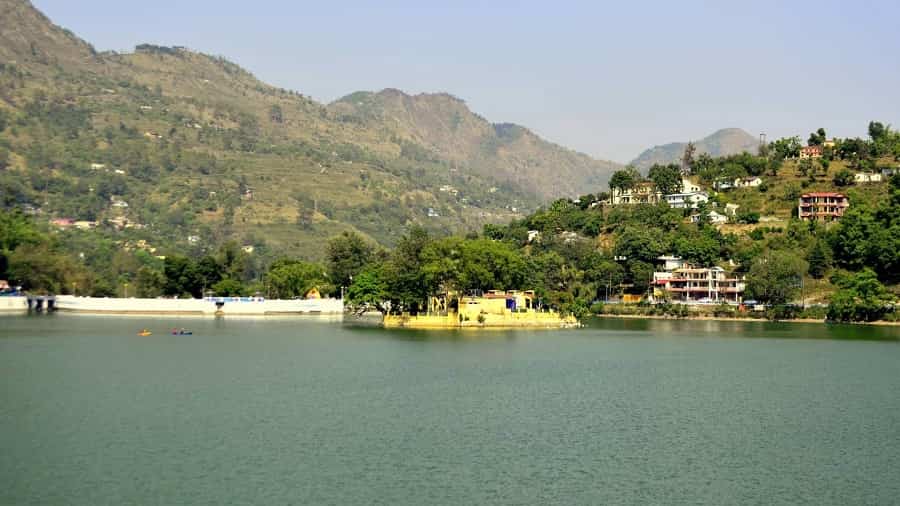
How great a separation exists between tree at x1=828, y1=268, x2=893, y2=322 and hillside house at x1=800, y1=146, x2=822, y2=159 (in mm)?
47911

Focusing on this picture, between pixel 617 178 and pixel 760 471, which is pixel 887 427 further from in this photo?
pixel 617 178

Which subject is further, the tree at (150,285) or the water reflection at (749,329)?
the tree at (150,285)

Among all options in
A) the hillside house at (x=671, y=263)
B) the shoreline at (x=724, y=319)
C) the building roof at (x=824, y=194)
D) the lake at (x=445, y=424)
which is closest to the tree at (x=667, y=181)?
the building roof at (x=824, y=194)

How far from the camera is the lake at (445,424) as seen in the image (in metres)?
29.9

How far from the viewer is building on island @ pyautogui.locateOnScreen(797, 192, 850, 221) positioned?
121 meters

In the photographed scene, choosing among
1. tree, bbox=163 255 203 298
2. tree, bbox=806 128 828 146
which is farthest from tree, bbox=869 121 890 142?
tree, bbox=163 255 203 298

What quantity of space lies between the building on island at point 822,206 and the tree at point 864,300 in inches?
975

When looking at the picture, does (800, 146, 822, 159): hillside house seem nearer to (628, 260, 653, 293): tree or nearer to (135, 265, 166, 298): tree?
(628, 260, 653, 293): tree

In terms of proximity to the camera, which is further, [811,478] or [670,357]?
[670,357]

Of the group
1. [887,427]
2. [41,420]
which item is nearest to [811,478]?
[887,427]

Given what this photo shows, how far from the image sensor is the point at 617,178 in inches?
5743

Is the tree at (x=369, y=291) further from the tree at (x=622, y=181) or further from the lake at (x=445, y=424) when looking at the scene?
the tree at (x=622, y=181)

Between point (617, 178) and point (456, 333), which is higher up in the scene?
point (617, 178)

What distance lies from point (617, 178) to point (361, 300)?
5507cm
